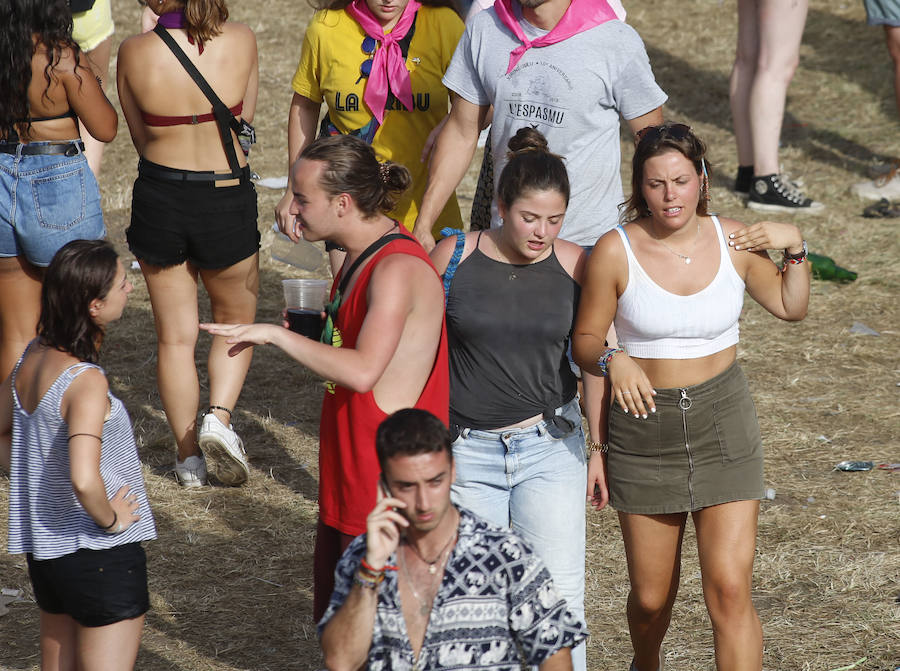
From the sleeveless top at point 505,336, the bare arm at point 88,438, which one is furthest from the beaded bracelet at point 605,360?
the bare arm at point 88,438

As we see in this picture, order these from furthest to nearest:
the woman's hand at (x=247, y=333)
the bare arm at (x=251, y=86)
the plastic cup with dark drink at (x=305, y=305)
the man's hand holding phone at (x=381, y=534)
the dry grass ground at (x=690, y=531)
Result: the bare arm at (x=251, y=86) → the dry grass ground at (x=690, y=531) → the plastic cup with dark drink at (x=305, y=305) → the woman's hand at (x=247, y=333) → the man's hand holding phone at (x=381, y=534)

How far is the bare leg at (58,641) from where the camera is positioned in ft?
11.6

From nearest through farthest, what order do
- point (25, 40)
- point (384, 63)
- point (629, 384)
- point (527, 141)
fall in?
point (629, 384) → point (527, 141) → point (25, 40) → point (384, 63)

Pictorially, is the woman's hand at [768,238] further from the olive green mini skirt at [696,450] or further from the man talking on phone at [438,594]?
the man talking on phone at [438,594]

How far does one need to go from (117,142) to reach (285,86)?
1950mm

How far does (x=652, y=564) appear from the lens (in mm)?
3828

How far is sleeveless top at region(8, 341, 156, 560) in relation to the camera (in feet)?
10.8

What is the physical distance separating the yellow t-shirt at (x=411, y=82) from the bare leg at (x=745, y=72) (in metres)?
4.79

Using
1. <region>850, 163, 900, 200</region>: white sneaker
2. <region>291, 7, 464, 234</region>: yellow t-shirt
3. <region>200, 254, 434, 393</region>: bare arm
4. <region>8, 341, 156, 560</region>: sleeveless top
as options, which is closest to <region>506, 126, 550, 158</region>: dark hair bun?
<region>200, 254, 434, 393</region>: bare arm

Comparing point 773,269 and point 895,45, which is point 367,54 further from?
point 895,45

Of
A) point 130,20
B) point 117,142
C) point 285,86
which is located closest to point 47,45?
point 117,142

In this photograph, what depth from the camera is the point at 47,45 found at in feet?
16.6

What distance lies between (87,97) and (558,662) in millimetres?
3679

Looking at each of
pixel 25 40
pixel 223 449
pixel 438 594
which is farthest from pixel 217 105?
pixel 438 594
